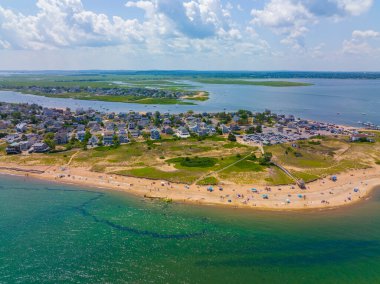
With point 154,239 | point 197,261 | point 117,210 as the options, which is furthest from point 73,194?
point 197,261

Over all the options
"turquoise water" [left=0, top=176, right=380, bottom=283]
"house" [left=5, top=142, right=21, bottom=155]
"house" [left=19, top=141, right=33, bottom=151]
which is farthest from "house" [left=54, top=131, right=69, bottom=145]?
"turquoise water" [left=0, top=176, right=380, bottom=283]

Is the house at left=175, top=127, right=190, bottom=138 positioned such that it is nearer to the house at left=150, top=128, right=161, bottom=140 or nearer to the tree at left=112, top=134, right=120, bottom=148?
the house at left=150, top=128, right=161, bottom=140

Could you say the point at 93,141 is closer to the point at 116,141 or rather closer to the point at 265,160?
the point at 116,141

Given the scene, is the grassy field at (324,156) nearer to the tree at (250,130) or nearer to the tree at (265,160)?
the tree at (265,160)

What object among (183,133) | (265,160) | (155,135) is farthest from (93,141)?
(265,160)

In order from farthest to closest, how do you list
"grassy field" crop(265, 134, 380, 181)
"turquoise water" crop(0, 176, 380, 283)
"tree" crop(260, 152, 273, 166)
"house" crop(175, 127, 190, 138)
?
"house" crop(175, 127, 190, 138) → "tree" crop(260, 152, 273, 166) → "grassy field" crop(265, 134, 380, 181) → "turquoise water" crop(0, 176, 380, 283)

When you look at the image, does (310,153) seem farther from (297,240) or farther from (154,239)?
(154,239)
